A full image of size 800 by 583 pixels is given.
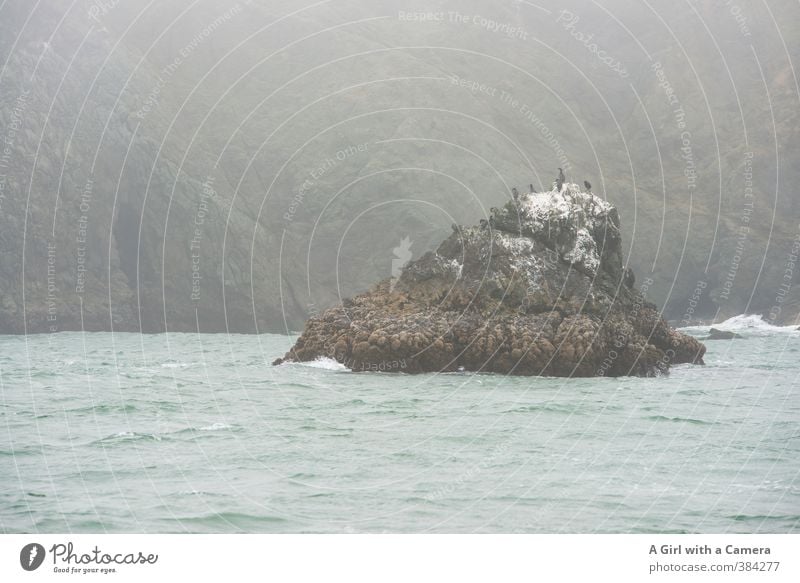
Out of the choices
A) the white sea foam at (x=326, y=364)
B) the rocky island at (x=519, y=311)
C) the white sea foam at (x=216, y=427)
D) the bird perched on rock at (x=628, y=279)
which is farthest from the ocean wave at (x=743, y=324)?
the white sea foam at (x=216, y=427)

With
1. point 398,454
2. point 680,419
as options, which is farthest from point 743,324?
point 398,454

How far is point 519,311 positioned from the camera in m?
31.5

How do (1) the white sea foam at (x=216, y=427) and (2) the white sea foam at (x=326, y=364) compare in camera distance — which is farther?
(2) the white sea foam at (x=326, y=364)

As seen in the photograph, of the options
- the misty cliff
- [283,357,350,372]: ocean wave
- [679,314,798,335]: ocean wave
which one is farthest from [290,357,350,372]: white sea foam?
[679,314,798,335]: ocean wave

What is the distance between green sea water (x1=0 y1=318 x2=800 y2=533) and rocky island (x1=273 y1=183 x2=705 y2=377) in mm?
1694

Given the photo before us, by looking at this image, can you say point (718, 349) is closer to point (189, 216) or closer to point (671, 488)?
point (671, 488)

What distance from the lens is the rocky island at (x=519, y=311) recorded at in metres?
29.6

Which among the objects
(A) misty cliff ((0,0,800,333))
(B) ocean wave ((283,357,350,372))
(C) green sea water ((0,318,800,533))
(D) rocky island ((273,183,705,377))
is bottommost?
(C) green sea water ((0,318,800,533))

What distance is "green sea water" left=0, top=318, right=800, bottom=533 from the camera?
1222cm

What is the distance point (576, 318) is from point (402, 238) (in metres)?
52.8

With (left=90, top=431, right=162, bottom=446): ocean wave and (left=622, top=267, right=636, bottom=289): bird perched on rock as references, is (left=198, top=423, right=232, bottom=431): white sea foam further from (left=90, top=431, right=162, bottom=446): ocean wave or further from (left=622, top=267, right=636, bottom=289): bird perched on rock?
(left=622, top=267, right=636, bottom=289): bird perched on rock

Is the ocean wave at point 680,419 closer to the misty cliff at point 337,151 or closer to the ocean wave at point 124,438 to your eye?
the ocean wave at point 124,438

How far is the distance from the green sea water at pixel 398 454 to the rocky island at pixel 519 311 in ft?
5.56

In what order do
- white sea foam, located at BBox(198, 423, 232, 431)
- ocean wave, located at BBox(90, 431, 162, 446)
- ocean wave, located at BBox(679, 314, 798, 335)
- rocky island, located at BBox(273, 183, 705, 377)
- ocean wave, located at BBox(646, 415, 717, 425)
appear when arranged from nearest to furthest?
ocean wave, located at BBox(90, 431, 162, 446) < white sea foam, located at BBox(198, 423, 232, 431) < ocean wave, located at BBox(646, 415, 717, 425) < rocky island, located at BBox(273, 183, 705, 377) < ocean wave, located at BBox(679, 314, 798, 335)
